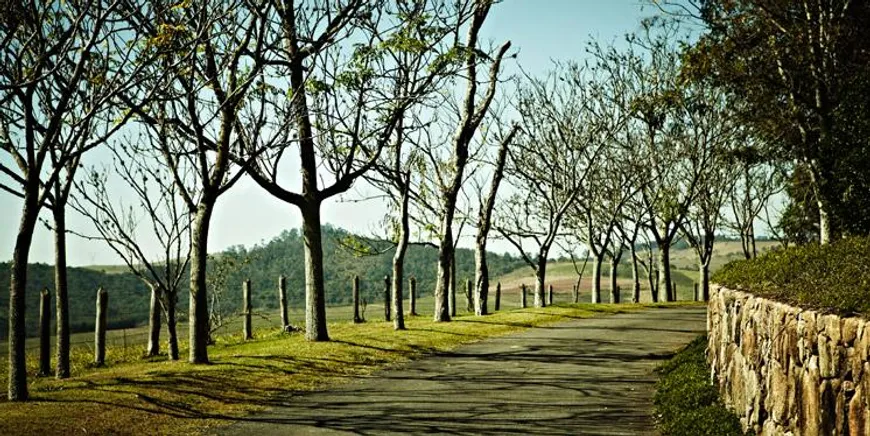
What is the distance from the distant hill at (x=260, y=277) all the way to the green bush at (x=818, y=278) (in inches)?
686

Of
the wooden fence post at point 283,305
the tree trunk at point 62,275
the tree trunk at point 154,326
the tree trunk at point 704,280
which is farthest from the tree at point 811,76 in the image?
the tree trunk at point 704,280

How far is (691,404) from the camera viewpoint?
37.6 ft

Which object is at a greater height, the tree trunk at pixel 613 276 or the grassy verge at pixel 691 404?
the tree trunk at pixel 613 276

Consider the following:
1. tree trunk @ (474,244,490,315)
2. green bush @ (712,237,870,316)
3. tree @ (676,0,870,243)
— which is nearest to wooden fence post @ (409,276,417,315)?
tree trunk @ (474,244,490,315)

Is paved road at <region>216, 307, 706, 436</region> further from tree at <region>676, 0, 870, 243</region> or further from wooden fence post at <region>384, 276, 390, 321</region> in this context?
wooden fence post at <region>384, 276, 390, 321</region>

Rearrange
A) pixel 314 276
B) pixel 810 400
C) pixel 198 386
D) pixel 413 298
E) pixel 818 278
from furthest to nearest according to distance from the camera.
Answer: pixel 413 298
pixel 314 276
pixel 198 386
pixel 818 278
pixel 810 400

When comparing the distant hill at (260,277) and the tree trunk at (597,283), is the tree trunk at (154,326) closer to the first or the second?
the distant hill at (260,277)

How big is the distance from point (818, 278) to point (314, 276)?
14111mm

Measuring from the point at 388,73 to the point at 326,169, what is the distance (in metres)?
3.57

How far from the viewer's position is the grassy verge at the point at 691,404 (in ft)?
32.8

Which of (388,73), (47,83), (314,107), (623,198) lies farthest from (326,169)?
(623,198)

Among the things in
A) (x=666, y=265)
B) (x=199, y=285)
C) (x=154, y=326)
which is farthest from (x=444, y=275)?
(x=666, y=265)

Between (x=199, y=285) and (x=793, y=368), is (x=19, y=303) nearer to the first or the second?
(x=199, y=285)

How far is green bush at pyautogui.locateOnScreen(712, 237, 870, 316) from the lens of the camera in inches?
283
